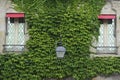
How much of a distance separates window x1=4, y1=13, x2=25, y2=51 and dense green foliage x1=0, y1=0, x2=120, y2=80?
55 centimetres

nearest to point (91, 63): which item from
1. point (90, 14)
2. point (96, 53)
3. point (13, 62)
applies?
point (96, 53)

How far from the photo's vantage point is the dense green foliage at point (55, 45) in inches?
796

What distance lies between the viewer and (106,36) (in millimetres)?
21000

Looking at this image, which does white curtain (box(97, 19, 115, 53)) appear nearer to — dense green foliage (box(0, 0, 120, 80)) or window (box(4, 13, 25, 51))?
dense green foliage (box(0, 0, 120, 80))

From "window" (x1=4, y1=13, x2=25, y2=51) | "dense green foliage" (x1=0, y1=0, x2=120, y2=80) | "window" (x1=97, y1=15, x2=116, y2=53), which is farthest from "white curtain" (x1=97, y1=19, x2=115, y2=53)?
"window" (x1=4, y1=13, x2=25, y2=51)

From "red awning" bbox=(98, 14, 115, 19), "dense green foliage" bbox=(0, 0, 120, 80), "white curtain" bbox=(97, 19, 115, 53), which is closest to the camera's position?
"dense green foliage" bbox=(0, 0, 120, 80)

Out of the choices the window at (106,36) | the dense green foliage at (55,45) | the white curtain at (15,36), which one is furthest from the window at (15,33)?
the window at (106,36)

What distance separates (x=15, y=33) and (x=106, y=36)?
170 inches

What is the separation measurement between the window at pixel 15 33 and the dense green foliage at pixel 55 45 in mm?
553

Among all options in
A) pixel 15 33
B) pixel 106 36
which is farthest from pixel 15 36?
pixel 106 36

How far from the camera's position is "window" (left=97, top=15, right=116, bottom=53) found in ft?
68.6

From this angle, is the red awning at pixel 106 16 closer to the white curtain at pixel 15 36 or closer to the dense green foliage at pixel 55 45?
the dense green foliage at pixel 55 45

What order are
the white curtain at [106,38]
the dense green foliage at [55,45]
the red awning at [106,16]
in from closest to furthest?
the dense green foliage at [55,45], the red awning at [106,16], the white curtain at [106,38]

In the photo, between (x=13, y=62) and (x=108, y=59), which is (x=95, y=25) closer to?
(x=108, y=59)
